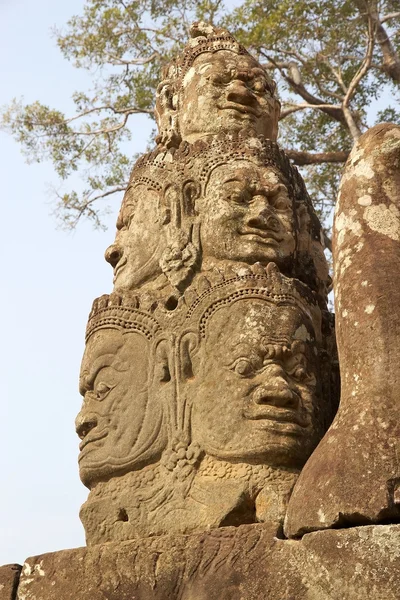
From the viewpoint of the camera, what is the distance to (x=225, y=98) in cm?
561

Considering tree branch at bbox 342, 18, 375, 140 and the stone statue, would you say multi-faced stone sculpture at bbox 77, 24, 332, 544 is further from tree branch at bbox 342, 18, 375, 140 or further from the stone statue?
tree branch at bbox 342, 18, 375, 140

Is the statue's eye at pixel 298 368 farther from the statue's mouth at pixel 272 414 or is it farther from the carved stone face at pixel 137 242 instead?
the carved stone face at pixel 137 242

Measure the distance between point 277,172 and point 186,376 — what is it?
1.30 metres

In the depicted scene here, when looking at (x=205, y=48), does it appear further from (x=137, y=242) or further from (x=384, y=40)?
(x=384, y=40)

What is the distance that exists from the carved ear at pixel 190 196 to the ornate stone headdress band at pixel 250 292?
1.86 feet

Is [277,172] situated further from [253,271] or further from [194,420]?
[194,420]

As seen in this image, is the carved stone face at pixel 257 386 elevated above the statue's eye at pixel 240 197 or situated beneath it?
situated beneath

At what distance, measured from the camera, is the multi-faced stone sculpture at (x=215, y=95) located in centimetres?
556

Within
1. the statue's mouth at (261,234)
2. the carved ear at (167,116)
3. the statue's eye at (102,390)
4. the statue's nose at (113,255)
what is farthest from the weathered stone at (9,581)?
the carved ear at (167,116)

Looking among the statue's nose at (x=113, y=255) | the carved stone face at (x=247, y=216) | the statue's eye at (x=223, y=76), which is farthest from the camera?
the statue's eye at (x=223, y=76)

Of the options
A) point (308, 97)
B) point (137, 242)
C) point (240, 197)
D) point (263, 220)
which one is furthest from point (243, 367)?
point (308, 97)

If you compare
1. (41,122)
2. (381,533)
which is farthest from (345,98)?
(381,533)

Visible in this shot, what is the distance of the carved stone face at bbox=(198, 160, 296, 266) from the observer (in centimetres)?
482

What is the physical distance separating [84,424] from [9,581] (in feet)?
2.65
